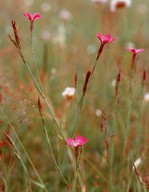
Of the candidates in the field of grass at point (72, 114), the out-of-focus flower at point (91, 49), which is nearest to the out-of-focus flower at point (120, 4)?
the field of grass at point (72, 114)

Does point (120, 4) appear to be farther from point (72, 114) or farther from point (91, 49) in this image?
point (91, 49)

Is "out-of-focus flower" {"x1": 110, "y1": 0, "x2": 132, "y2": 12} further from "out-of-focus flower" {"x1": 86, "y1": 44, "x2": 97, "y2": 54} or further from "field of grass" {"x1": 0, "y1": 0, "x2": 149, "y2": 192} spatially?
"out-of-focus flower" {"x1": 86, "y1": 44, "x2": 97, "y2": 54}

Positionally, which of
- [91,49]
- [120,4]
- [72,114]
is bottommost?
[72,114]

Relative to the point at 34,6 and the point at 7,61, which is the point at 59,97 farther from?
the point at 34,6

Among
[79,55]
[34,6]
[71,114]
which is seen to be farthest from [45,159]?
[34,6]

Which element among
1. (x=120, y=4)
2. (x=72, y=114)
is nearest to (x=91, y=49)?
(x=120, y=4)

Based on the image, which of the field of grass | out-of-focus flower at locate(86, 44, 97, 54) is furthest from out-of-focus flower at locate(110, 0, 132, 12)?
out-of-focus flower at locate(86, 44, 97, 54)

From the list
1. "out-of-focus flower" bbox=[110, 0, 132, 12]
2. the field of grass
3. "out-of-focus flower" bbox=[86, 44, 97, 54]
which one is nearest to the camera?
the field of grass

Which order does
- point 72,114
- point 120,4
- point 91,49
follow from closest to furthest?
point 72,114 → point 120,4 → point 91,49

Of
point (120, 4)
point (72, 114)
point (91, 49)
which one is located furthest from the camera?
point (91, 49)
